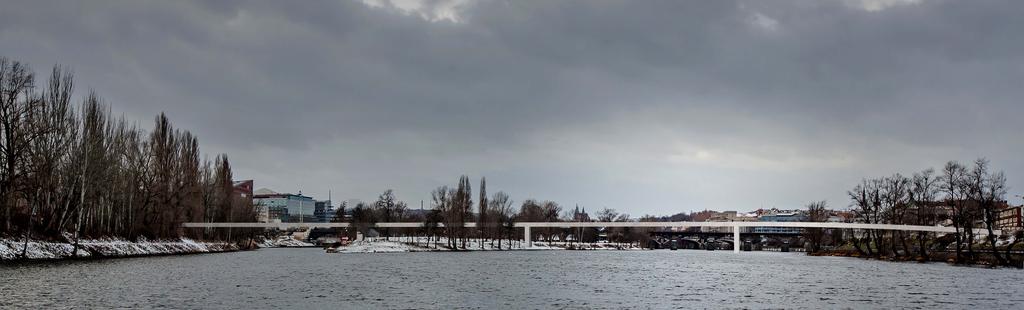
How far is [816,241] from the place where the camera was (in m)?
147

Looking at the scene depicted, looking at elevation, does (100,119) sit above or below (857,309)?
above

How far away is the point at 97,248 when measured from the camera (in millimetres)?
76062

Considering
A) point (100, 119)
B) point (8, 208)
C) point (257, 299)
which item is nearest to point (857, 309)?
point (257, 299)

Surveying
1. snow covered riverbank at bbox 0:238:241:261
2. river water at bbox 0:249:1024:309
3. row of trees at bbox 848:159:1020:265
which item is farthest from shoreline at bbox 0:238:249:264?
row of trees at bbox 848:159:1020:265

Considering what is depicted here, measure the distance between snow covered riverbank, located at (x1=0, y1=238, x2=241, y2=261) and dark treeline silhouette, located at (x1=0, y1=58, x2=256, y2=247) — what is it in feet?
4.72

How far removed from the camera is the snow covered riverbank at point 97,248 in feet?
196

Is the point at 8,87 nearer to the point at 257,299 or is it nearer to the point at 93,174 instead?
the point at 93,174

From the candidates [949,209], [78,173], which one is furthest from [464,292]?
[949,209]

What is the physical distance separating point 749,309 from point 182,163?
104483 mm

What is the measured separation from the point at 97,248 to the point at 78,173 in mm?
9649

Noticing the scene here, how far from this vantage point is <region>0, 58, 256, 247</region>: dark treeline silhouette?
63469 mm

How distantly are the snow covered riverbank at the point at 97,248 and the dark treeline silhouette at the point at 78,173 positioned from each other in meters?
1.44

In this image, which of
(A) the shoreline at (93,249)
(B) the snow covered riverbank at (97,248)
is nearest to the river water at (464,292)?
(A) the shoreline at (93,249)

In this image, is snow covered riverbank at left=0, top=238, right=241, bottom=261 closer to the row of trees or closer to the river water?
the river water
